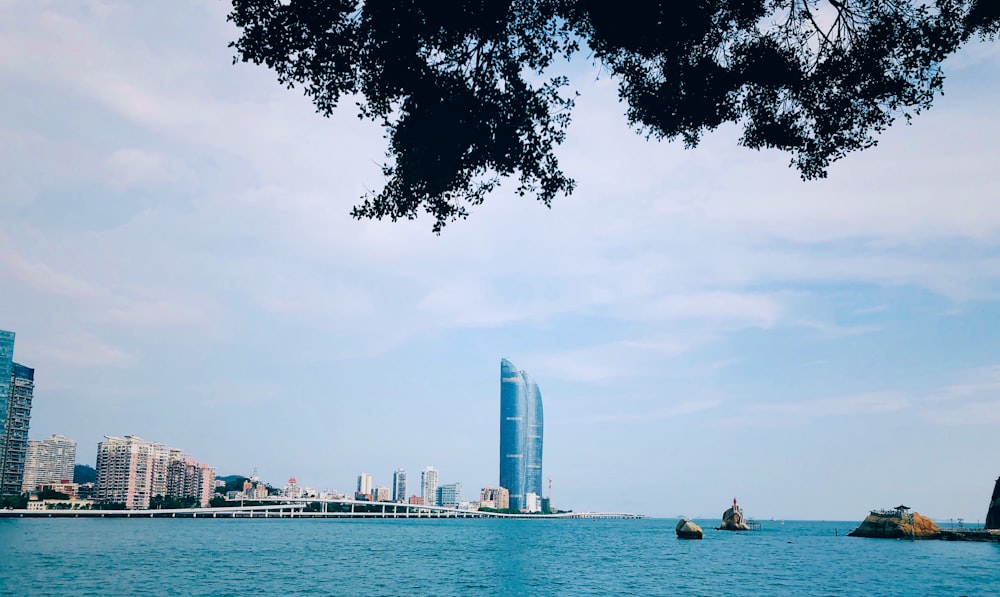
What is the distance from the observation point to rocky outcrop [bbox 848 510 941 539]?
12188 centimetres

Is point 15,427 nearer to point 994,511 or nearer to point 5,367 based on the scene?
point 5,367

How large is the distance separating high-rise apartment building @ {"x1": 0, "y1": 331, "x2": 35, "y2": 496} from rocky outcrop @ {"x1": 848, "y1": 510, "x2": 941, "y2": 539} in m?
186

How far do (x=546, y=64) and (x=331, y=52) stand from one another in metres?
2.51

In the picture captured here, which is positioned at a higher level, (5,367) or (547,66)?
→ (5,367)

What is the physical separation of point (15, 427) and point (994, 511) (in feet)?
688

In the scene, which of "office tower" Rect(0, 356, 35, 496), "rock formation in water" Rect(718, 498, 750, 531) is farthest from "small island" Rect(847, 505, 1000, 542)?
"office tower" Rect(0, 356, 35, 496)

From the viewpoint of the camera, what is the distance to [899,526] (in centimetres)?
12362

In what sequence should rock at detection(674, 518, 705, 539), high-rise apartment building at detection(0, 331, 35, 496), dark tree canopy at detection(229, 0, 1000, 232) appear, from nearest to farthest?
dark tree canopy at detection(229, 0, 1000, 232)
rock at detection(674, 518, 705, 539)
high-rise apartment building at detection(0, 331, 35, 496)

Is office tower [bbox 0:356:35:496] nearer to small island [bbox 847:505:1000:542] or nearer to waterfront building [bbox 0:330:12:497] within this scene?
waterfront building [bbox 0:330:12:497]

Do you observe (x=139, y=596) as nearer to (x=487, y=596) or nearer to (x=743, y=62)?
(x=487, y=596)

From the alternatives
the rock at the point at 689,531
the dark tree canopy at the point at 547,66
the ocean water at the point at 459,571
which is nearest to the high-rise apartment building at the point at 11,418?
the ocean water at the point at 459,571

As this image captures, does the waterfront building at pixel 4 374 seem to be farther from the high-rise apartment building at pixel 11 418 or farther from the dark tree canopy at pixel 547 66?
the dark tree canopy at pixel 547 66

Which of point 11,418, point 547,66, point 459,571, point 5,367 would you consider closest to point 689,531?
point 459,571

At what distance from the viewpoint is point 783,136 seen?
9219mm
